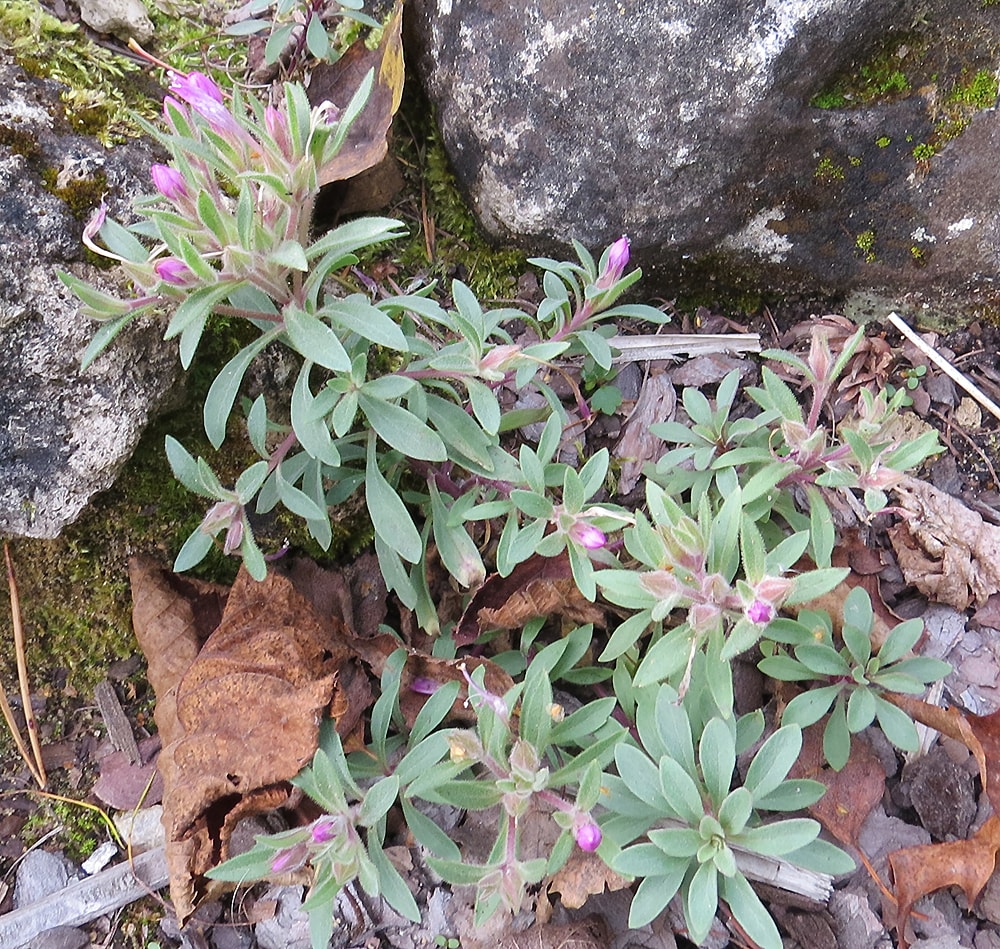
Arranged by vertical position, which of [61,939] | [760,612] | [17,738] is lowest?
[61,939]

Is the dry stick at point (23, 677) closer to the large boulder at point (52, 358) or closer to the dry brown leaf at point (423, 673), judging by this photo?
the large boulder at point (52, 358)

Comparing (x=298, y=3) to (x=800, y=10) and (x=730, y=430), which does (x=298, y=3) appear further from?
(x=730, y=430)

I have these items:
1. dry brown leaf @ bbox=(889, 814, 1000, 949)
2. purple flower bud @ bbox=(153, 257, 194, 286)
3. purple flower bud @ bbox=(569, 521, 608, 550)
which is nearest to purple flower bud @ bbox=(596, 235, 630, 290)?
purple flower bud @ bbox=(569, 521, 608, 550)

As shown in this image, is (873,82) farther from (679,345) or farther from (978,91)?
(679,345)

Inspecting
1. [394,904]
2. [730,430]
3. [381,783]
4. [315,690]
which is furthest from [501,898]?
[730,430]

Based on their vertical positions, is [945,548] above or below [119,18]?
below

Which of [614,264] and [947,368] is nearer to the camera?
[614,264]

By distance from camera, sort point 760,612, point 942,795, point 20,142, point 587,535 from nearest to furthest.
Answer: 1. point 760,612
2. point 587,535
3. point 20,142
4. point 942,795

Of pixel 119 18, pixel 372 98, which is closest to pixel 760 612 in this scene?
pixel 372 98
